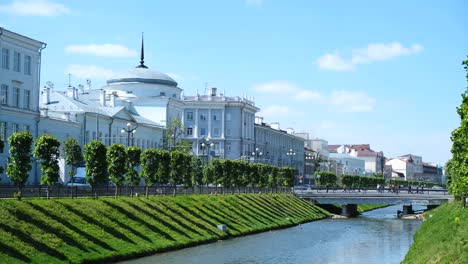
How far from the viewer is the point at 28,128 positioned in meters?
84.1

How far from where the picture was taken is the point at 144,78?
142500 millimetres

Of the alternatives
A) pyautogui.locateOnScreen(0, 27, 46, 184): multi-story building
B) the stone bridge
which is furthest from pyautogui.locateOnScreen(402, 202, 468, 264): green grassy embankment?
the stone bridge

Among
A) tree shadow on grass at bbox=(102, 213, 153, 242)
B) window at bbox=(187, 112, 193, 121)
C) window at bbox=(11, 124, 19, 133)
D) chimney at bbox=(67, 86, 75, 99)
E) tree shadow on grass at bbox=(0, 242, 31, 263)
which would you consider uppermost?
window at bbox=(187, 112, 193, 121)

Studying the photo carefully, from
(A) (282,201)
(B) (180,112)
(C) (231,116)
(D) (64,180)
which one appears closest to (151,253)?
(D) (64,180)

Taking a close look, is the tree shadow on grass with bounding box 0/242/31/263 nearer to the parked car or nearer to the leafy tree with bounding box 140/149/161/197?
the leafy tree with bounding box 140/149/161/197

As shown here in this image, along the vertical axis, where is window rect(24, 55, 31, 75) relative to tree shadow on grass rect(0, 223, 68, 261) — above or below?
above

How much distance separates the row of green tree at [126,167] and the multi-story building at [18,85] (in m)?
5.17

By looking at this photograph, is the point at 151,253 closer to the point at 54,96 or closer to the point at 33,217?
the point at 33,217

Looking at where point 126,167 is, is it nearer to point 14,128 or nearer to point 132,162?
point 132,162

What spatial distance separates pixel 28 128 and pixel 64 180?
40.7 feet

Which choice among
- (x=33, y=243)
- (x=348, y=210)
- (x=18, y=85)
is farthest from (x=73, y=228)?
(x=348, y=210)

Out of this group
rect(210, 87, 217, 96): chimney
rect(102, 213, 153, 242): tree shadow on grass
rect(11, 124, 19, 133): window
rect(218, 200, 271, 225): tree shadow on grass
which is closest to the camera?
rect(102, 213, 153, 242): tree shadow on grass

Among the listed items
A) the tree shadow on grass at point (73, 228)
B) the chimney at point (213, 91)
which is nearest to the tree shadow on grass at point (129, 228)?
the tree shadow on grass at point (73, 228)

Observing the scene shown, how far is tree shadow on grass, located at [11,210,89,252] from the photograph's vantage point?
4662 centimetres
